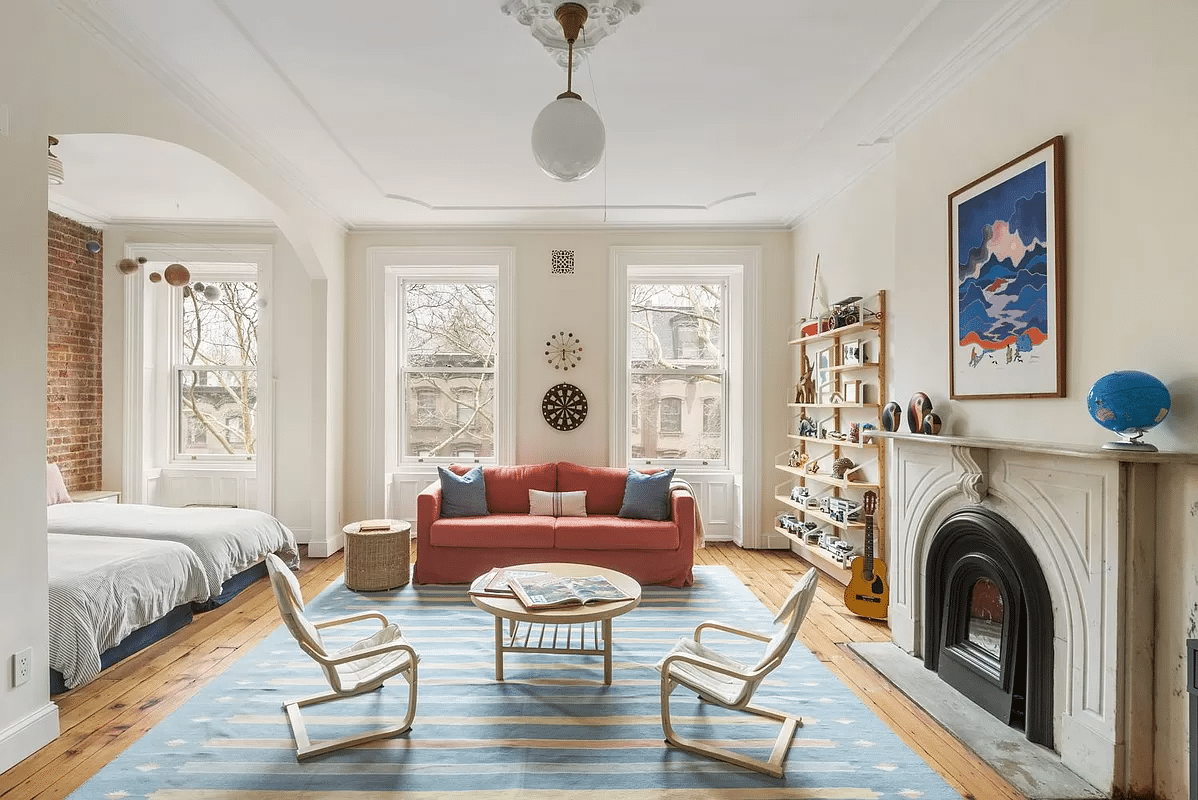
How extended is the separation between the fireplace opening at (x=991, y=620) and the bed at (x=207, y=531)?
13.7ft

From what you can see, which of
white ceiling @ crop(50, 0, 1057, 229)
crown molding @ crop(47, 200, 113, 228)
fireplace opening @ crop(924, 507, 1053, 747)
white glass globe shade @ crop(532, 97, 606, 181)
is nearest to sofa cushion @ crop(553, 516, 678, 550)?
fireplace opening @ crop(924, 507, 1053, 747)

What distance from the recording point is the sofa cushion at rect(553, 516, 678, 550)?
4645mm

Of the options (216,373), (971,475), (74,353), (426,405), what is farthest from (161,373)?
(971,475)

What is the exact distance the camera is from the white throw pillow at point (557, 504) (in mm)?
5133

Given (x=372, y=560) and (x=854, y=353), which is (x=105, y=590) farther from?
(x=854, y=353)

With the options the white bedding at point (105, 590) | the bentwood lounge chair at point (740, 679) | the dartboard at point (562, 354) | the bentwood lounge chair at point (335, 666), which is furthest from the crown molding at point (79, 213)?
the bentwood lounge chair at point (740, 679)

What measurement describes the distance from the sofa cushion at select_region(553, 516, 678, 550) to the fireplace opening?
183cm

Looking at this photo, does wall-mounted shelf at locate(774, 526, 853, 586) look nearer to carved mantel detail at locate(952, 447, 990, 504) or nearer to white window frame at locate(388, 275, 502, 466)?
carved mantel detail at locate(952, 447, 990, 504)

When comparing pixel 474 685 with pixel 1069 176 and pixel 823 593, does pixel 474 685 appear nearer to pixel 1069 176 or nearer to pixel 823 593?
pixel 823 593

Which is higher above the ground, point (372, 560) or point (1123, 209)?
point (1123, 209)

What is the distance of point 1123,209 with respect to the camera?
2.19 metres

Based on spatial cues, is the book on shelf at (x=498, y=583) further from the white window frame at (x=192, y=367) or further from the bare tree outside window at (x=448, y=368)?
the white window frame at (x=192, y=367)

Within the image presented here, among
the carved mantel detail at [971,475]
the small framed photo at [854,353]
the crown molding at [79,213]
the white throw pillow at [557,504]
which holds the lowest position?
the white throw pillow at [557,504]

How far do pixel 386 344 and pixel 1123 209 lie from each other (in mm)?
5324
